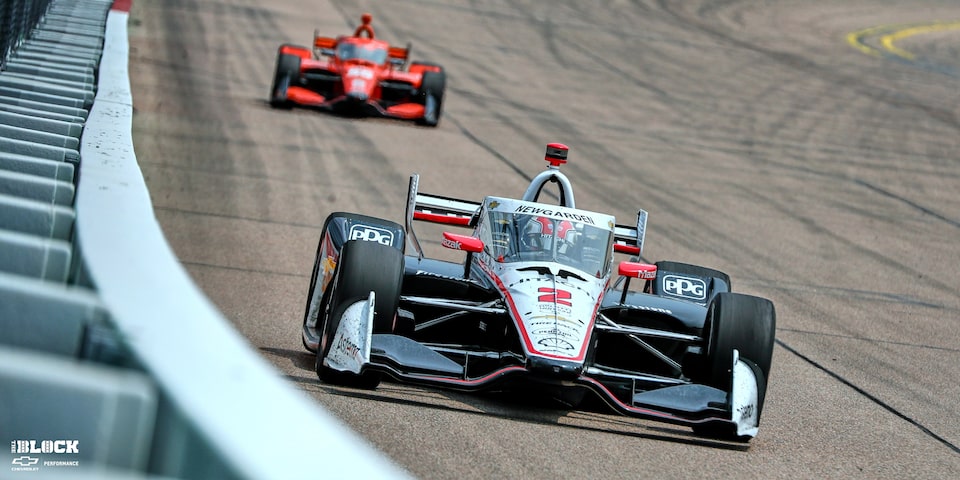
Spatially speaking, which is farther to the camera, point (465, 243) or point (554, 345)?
point (465, 243)

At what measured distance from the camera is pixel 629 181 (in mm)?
18000

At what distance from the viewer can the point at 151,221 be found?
3.34m

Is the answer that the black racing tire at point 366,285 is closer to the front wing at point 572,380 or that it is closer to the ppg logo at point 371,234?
the front wing at point 572,380

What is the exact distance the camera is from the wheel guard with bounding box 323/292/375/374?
7.04 metres

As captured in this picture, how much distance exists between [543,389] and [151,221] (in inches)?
157

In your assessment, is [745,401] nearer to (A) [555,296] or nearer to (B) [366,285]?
(A) [555,296]

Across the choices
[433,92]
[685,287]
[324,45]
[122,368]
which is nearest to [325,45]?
[324,45]

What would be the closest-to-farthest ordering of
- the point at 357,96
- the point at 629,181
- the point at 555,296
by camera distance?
the point at 555,296
the point at 629,181
the point at 357,96

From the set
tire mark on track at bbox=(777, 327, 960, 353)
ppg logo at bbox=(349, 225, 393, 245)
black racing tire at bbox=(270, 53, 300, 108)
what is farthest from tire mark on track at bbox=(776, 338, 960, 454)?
black racing tire at bbox=(270, 53, 300, 108)

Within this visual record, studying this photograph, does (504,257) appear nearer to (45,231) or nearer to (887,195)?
(45,231)

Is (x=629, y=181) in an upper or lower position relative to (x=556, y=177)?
lower

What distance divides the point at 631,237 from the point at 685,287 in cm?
55

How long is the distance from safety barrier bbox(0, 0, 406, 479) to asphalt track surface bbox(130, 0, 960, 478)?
0.57ft

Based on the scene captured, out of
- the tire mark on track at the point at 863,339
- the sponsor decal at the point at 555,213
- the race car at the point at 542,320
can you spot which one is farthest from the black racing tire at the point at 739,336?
the tire mark on track at the point at 863,339
